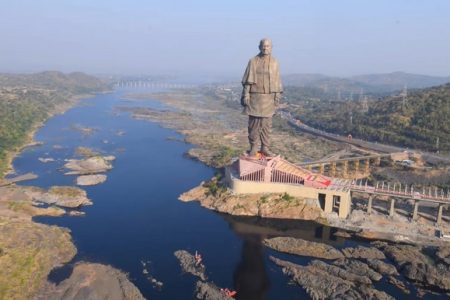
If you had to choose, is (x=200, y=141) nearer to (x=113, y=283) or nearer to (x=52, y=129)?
(x=52, y=129)

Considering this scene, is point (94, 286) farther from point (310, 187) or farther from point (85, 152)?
point (85, 152)

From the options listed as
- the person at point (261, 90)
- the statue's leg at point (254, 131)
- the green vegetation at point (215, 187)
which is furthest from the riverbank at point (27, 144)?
the person at point (261, 90)

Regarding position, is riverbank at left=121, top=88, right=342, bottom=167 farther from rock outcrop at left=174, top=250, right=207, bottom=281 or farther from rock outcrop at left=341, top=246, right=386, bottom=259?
rock outcrop at left=341, top=246, right=386, bottom=259

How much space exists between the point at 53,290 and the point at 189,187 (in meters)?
31.0

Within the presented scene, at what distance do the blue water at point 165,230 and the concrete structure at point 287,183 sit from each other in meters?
4.26

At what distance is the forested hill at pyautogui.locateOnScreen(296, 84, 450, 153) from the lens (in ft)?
292

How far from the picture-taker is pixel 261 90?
181ft

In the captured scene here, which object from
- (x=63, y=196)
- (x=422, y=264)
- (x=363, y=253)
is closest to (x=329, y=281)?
(x=363, y=253)

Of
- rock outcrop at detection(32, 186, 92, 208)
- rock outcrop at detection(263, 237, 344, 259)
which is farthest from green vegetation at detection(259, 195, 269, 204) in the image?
rock outcrop at detection(32, 186, 92, 208)

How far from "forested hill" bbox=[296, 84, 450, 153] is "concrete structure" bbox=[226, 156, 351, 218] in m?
41.1

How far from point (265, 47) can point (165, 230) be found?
2414 cm

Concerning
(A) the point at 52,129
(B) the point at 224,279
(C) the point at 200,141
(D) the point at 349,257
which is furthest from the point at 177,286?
(A) the point at 52,129

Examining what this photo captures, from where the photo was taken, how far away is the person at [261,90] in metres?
54.5

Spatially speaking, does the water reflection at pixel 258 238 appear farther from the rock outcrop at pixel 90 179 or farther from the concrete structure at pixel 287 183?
the rock outcrop at pixel 90 179
